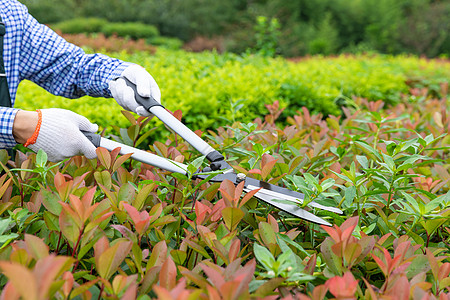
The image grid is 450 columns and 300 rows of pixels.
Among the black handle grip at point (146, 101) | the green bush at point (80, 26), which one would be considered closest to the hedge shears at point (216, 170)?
the black handle grip at point (146, 101)

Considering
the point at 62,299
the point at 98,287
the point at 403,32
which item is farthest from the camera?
the point at 403,32

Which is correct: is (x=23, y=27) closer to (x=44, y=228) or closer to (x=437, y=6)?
(x=44, y=228)

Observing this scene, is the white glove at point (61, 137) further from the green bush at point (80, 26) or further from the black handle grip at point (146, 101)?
the green bush at point (80, 26)

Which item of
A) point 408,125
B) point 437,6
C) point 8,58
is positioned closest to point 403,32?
point 437,6

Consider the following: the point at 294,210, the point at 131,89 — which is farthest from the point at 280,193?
the point at 131,89

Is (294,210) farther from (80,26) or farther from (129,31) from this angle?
(80,26)

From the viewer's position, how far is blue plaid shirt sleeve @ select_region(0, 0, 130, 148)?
1838 mm

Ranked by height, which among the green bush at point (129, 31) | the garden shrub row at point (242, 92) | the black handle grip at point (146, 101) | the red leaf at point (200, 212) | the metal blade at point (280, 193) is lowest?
the green bush at point (129, 31)

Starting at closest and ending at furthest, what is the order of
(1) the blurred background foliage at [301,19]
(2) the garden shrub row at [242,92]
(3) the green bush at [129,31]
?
(2) the garden shrub row at [242,92], (3) the green bush at [129,31], (1) the blurred background foliage at [301,19]

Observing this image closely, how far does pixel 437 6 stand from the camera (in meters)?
18.2

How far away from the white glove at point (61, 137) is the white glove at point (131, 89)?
1.09 feet

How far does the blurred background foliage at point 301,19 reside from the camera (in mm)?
16906

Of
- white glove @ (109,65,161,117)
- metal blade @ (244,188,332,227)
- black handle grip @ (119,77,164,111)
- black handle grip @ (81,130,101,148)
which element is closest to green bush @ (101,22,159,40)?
white glove @ (109,65,161,117)

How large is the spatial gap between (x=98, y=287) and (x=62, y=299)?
0.14 meters
